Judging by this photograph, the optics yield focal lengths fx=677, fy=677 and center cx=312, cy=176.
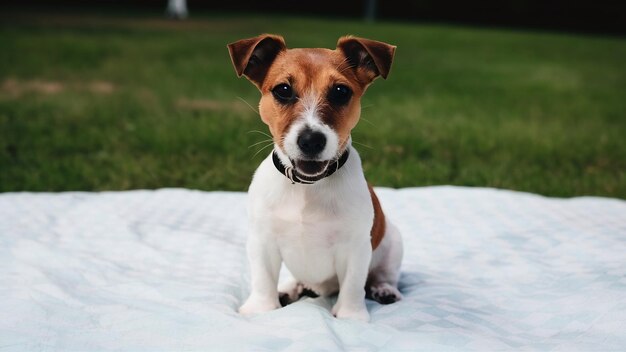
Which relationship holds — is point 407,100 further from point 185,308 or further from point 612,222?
point 185,308

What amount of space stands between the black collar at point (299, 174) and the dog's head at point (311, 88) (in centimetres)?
6

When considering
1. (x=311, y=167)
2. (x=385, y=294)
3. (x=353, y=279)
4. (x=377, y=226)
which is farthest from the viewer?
(x=385, y=294)

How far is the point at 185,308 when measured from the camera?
276 centimetres

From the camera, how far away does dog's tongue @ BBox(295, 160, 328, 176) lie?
2486 millimetres

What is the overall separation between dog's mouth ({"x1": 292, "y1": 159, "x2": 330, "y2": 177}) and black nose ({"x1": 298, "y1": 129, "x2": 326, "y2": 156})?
9 cm

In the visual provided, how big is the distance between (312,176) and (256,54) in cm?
61

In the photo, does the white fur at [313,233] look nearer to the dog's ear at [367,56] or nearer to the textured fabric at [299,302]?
the textured fabric at [299,302]

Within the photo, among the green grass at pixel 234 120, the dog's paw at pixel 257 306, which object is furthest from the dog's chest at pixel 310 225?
the green grass at pixel 234 120

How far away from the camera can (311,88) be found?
8.32 feet

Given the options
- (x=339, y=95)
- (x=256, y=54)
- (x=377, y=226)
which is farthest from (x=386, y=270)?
(x=256, y=54)

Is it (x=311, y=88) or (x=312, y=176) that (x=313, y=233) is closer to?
(x=312, y=176)

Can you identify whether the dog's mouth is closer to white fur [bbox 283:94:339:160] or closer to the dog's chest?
white fur [bbox 283:94:339:160]

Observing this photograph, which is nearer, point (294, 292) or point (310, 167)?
point (310, 167)

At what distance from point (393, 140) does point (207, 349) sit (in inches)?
181
